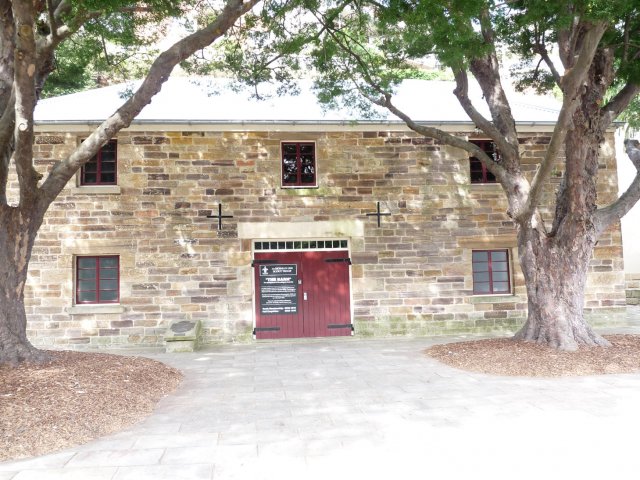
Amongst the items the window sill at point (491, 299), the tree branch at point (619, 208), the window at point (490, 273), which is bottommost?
the window sill at point (491, 299)

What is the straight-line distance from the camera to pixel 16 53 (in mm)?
5828

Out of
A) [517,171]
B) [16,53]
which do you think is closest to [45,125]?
[16,53]

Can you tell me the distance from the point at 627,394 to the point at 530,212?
3238 millimetres

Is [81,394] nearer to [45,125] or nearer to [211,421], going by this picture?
[211,421]

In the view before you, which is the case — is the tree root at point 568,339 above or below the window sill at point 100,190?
below

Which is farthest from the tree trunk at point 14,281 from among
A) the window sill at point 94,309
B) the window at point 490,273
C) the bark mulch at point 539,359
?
the window at point 490,273

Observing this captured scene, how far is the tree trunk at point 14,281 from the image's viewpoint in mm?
6355

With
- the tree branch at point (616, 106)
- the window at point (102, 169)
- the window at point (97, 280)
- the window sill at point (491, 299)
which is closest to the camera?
the tree branch at point (616, 106)

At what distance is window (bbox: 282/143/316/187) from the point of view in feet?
35.3

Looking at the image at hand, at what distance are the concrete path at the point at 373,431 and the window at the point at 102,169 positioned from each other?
5426 mm

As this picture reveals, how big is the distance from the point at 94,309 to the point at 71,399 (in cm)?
522

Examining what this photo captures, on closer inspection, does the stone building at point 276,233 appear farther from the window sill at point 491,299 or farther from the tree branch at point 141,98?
the tree branch at point 141,98

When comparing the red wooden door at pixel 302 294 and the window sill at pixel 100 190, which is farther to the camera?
the red wooden door at pixel 302 294

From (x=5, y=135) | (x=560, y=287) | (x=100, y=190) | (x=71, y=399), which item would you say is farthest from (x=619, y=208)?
(x=100, y=190)
